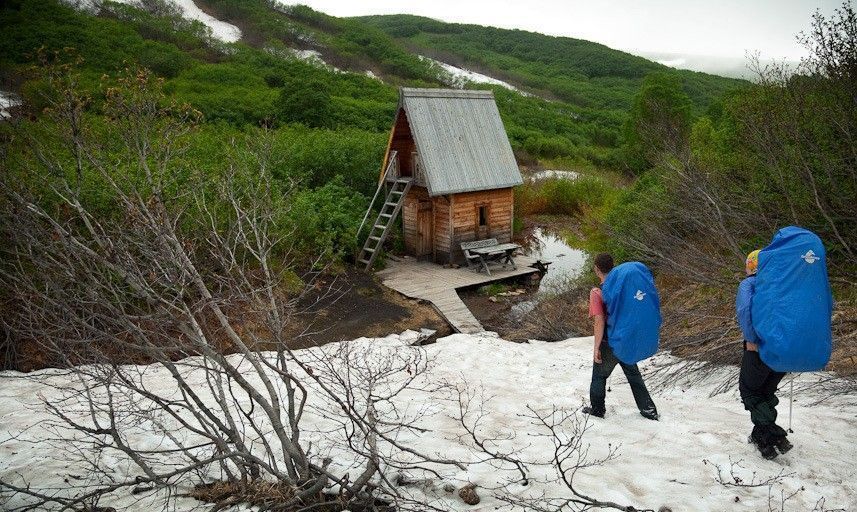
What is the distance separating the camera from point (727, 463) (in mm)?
4887

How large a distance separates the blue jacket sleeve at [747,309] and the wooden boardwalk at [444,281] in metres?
8.04

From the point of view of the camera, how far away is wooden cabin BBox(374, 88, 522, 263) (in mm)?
16297

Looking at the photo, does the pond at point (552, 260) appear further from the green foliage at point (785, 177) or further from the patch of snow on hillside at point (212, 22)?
the patch of snow on hillside at point (212, 22)

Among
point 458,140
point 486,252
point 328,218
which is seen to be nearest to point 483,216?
point 486,252

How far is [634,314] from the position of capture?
559 centimetres

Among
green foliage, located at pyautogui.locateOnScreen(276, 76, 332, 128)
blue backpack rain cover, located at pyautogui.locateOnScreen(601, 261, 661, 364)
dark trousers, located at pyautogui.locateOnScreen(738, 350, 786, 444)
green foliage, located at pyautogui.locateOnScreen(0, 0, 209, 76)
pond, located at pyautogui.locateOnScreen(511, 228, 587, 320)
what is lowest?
pond, located at pyautogui.locateOnScreen(511, 228, 587, 320)

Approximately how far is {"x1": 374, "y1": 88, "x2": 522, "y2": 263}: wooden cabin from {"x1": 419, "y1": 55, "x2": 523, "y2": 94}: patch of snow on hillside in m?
40.3

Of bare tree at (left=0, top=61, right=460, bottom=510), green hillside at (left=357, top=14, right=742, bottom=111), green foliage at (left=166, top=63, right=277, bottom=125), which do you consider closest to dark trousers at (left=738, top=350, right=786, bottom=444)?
bare tree at (left=0, top=61, right=460, bottom=510)

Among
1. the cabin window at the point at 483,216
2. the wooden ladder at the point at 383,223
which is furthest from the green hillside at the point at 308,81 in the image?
the cabin window at the point at 483,216

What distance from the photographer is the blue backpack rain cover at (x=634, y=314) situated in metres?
5.59

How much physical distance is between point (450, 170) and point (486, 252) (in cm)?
260

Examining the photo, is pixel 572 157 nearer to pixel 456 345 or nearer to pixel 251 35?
pixel 456 345

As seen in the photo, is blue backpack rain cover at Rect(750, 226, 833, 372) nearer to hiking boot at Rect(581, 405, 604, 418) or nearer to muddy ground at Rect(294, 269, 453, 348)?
hiking boot at Rect(581, 405, 604, 418)

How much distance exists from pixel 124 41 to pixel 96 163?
38613 millimetres
